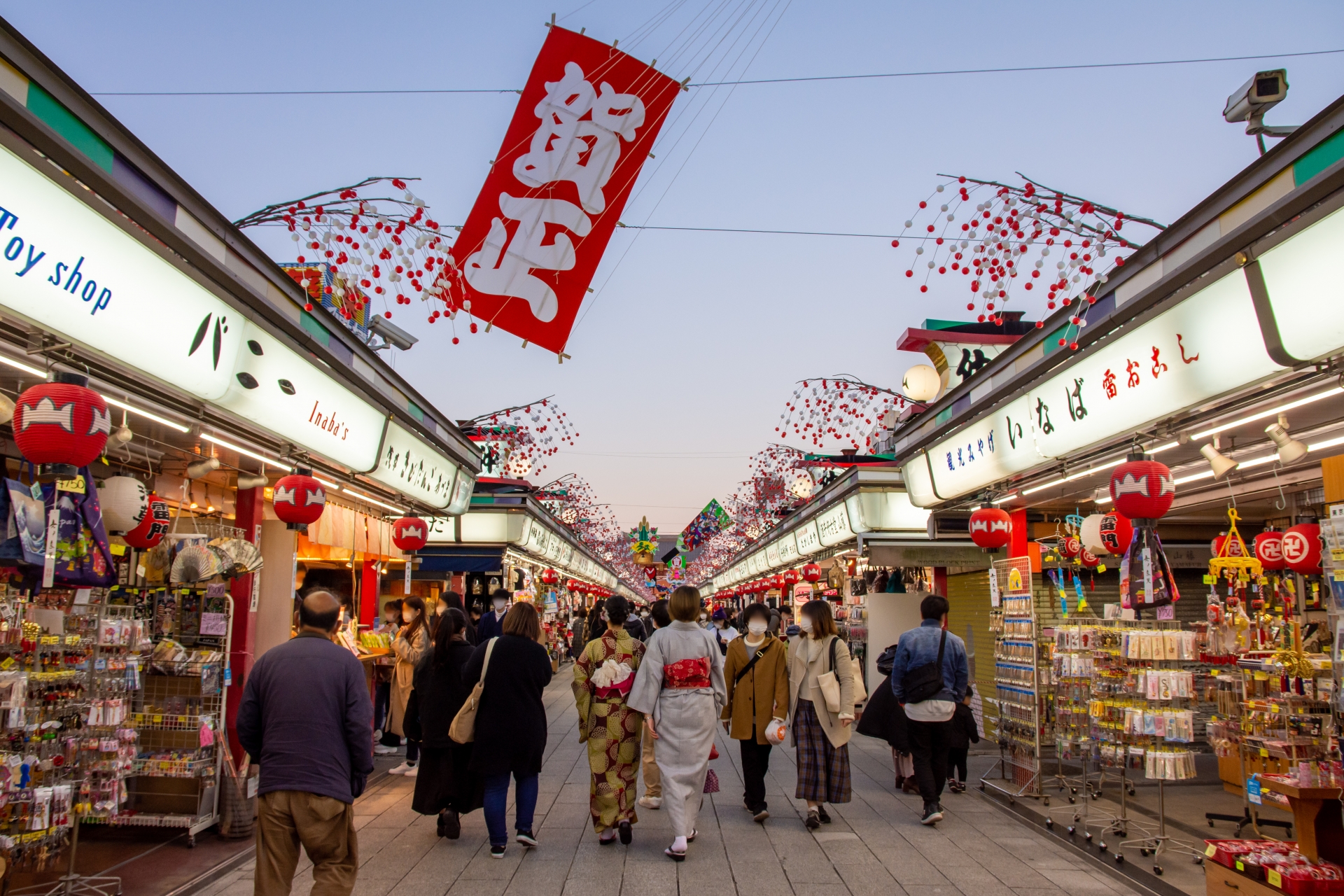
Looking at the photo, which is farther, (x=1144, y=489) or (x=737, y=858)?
(x=737, y=858)

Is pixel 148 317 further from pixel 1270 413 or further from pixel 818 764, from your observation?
pixel 1270 413

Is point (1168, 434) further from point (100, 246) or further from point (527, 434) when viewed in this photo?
point (527, 434)

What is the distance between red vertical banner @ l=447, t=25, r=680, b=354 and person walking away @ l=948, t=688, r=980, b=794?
544 centimetres

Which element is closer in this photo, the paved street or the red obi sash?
the paved street

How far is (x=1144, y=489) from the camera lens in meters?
5.90

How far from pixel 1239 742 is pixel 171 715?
8585mm

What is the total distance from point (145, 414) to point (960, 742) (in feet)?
25.5

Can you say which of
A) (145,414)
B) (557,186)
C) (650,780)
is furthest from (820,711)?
(145,414)

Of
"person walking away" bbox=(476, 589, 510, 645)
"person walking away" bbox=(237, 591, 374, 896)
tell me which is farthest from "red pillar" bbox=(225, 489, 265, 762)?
"person walking away" bbox=(237, 591, 374, 896)

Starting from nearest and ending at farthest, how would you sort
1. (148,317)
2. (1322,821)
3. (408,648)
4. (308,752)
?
1. (308,752)
2. (148,317)
3. (1322,821)
4. (408,648)

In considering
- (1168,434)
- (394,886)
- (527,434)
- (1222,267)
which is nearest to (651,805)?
(394,886)

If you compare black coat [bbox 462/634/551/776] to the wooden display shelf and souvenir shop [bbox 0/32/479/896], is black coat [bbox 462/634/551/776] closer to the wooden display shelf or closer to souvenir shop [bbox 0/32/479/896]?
souvenir shop [bbox 0/32/479/896]

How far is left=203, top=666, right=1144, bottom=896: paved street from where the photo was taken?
583 centimetres

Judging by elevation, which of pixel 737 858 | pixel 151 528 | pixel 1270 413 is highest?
pixel 1270 413
